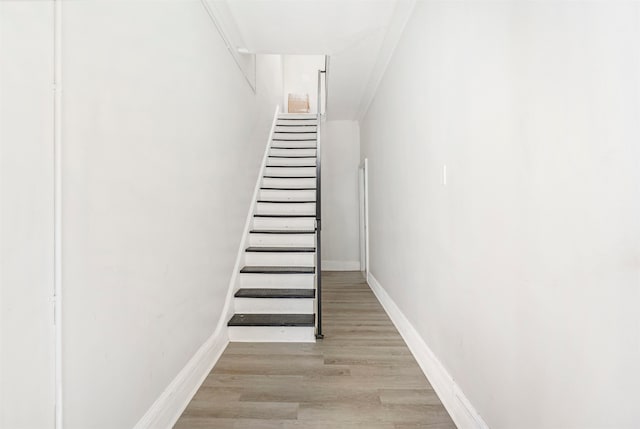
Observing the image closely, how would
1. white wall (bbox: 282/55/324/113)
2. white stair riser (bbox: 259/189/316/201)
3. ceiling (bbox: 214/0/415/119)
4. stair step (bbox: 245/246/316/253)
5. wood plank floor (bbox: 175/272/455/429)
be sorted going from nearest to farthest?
wood plank floor (bbox: 175/272/455/429) → ceiling (bbox: 214/0/415/119) → stair step (bbox: 245/246/316/253) → white stair riser (bbox: 259/189/316/201) → white wall (bbox: 282/55/324/113)

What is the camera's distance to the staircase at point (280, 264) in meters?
2.61

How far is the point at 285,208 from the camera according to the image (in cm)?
408

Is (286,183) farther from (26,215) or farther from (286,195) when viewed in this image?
(26,215)

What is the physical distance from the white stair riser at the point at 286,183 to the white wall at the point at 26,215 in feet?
11.5

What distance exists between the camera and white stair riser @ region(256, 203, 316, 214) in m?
4.00

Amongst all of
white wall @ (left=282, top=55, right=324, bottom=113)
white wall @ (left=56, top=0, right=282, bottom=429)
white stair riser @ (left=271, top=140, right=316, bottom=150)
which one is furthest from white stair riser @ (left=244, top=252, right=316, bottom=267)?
white wall @ (left=282, top=55, right=324, bottom=113)

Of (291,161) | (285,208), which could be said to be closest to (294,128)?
(291,161)

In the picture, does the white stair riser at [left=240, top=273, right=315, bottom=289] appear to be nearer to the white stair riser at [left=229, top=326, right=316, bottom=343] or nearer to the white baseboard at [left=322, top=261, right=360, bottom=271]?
the white stair riser at [left=229, top=326, right=316, bottom=343]

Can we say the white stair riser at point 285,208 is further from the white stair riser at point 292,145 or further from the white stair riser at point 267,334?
the white stair riser at point 267,334

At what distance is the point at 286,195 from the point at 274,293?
1711 millimetres

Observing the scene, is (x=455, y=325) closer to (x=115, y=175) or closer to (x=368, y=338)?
(x=368, y=338)

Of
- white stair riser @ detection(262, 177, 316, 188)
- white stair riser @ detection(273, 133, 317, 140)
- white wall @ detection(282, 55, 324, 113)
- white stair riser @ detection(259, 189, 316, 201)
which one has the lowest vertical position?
white stair riser @ detection(259, 189, 316, 201)

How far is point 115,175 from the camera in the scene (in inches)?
46.6

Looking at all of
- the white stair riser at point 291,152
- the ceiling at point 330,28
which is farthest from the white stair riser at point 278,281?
the white stair riser at point 291,152
